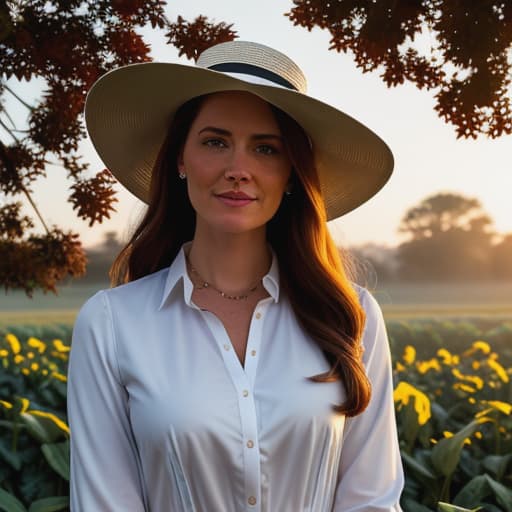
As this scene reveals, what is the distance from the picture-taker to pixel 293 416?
71.2 inches

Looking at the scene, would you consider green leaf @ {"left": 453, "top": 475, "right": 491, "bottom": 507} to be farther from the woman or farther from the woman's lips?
the woman's lips

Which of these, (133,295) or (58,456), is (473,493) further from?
(133,295)

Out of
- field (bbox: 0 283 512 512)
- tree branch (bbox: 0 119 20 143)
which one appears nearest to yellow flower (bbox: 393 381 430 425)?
field (bbox: 0 283 512 512)

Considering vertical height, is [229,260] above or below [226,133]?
below

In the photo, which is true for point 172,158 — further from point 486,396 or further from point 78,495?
point 486,396

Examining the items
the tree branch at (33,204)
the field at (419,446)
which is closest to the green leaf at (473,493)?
the field at (419,446)

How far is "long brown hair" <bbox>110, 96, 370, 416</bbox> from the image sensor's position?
6.33ft

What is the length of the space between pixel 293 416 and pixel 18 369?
321cm

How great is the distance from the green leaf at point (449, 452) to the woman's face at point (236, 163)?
1.48 m

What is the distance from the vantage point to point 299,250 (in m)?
2.07

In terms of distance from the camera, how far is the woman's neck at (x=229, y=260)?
2.02 m

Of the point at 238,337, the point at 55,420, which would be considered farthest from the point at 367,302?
the point at 55,420

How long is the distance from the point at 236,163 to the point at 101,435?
0.64 meters

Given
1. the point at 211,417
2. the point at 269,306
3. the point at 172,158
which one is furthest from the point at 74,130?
the point at 211,417
